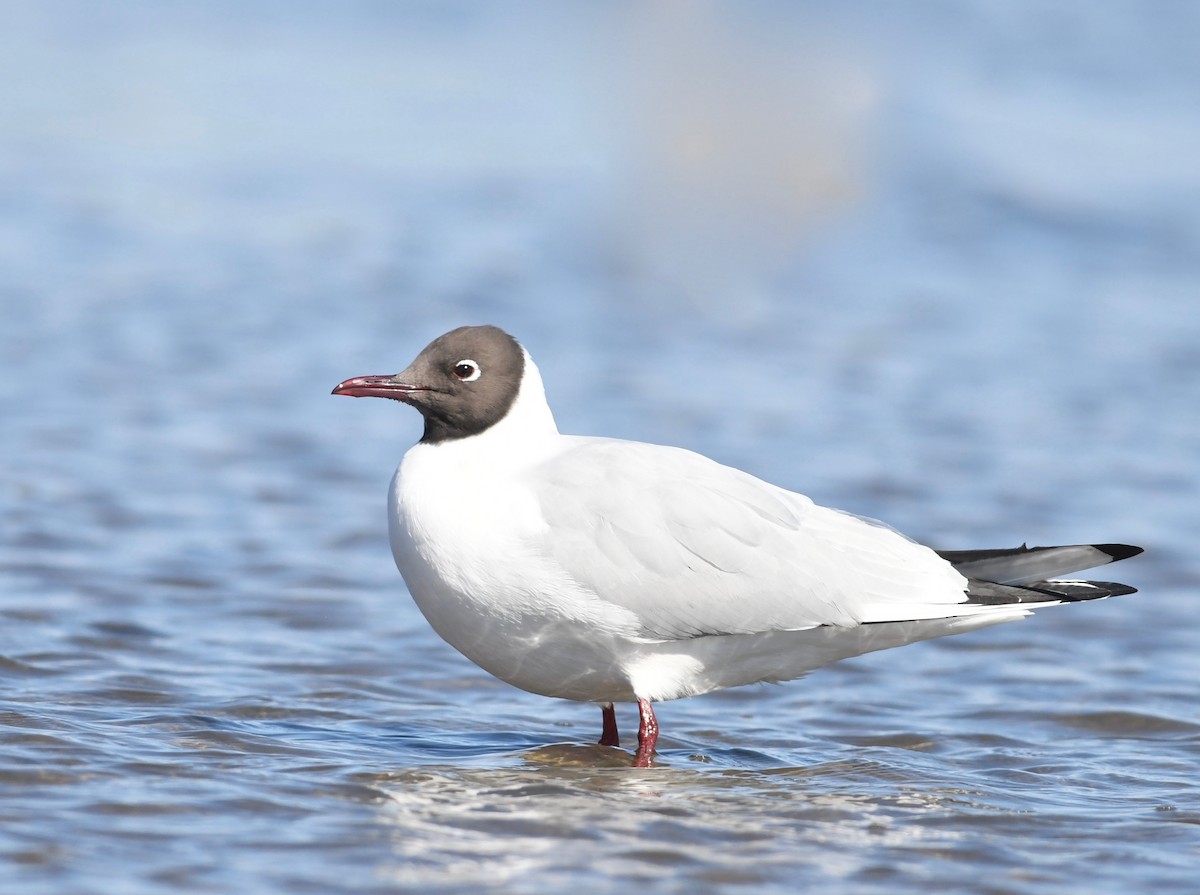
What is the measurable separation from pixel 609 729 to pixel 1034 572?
1502mm

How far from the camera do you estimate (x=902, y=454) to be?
9828 mm

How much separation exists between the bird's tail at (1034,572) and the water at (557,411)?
0.57 meters

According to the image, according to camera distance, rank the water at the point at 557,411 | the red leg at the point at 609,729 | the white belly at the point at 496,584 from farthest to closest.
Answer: the red leg at the point at 609,729
the white belly at the point at 496,584
the water at the point at 557,411

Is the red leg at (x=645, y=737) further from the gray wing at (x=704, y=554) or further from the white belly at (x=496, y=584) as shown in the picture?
the gray wing at (x=704, y=554)

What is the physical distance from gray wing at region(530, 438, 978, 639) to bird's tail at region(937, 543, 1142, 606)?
10 centimetres

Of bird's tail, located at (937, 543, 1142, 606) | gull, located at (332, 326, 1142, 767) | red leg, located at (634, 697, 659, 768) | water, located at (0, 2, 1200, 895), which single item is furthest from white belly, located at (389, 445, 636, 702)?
bird's tail, located at (937, 543, 1142, 606)

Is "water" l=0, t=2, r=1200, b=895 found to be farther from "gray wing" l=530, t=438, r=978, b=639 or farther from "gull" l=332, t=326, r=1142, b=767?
"gray wing" l=530, t=438, r=978, b=639

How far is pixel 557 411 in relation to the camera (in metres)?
10.2

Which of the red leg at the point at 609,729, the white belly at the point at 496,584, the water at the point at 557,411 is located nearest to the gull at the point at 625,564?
the white belly at the point at 496,584

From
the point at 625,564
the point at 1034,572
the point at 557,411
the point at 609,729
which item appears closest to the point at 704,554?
the point at 625,564

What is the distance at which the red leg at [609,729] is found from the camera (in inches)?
243

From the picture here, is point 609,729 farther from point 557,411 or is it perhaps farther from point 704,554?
point 557,411

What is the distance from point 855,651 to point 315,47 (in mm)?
14732

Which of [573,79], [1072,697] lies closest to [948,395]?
[1072,697]
